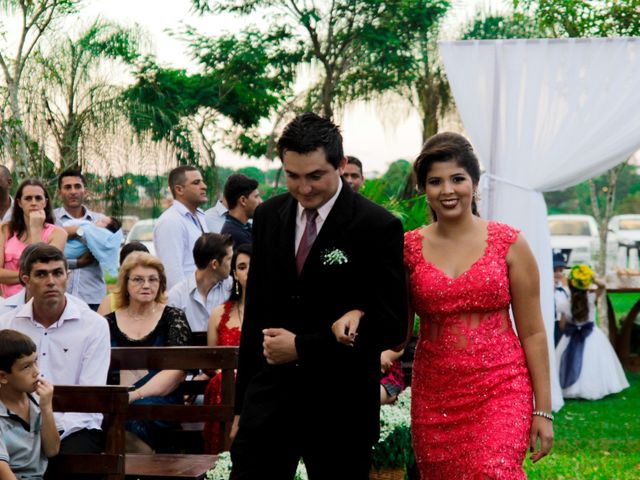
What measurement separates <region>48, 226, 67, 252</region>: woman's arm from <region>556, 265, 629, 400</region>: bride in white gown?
20.3 ft

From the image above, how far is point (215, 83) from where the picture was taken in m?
21.5

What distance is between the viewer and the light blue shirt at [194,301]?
7.75 metres

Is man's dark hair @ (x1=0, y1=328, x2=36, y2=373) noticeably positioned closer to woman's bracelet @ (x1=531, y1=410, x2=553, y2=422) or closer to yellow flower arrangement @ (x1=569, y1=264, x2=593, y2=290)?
woman's bracelet @ (x1=531, y1=410, x2=553, y2=422)

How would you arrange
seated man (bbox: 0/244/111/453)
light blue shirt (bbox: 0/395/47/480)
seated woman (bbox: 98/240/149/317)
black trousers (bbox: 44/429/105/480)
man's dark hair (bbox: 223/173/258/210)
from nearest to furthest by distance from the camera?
1. light blue shirt (bbox: 0/395/47/480)
2. black trousers (bbox: 44/429/105/480)
3. seated man (bbox: 0/244/111/453)
4. seated woman (bbox: 98/240/149/317)
5. man's dark hair (bbox: 223/173/258/210)

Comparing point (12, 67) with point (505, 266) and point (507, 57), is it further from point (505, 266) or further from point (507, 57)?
point (505, 266)

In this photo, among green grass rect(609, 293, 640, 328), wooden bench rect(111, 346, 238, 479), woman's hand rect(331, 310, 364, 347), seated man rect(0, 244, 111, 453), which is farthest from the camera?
green grass rect(609, 293, 640, 328)

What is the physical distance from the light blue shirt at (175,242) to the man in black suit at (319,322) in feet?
15.4

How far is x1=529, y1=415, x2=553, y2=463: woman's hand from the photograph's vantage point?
12.8ft

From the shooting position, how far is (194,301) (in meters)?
7.77

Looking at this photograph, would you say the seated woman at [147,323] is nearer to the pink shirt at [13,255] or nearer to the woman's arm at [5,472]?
the pink shirt at [13,255]

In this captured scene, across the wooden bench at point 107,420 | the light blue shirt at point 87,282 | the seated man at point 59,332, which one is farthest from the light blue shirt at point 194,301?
the wooden bench at point 107,420

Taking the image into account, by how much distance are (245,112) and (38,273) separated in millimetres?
16306

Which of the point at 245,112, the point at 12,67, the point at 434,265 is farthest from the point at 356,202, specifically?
the point at 245,112

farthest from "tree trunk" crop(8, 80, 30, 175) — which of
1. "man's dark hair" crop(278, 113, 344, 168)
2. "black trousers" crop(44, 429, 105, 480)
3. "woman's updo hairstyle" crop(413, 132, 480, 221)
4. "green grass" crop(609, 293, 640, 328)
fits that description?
"green grass" crop(609, 293, 640, 328)
